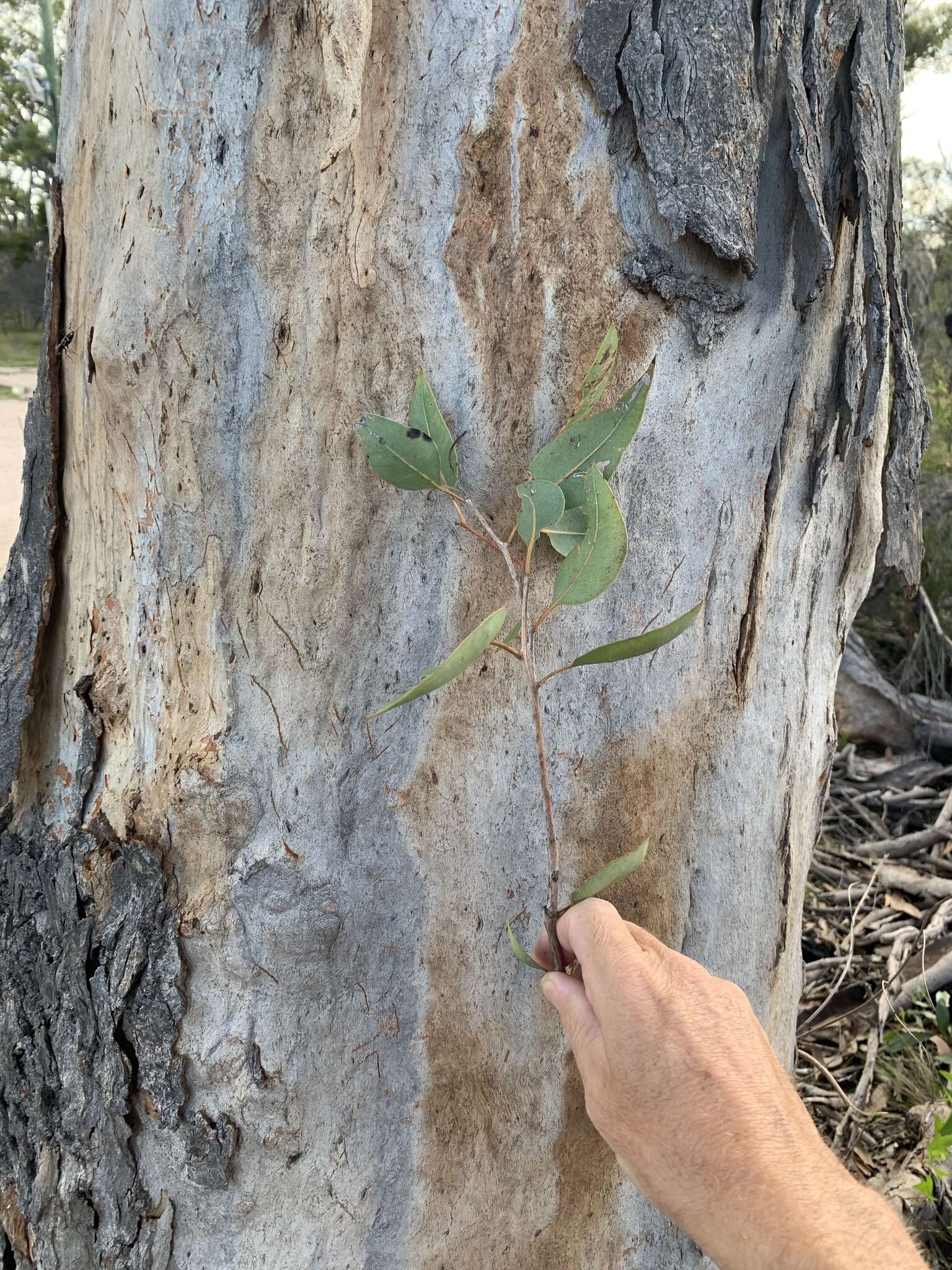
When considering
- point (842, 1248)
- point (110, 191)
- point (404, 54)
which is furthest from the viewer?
point (110, 191)

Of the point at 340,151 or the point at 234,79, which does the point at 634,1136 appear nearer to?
the point at 340,151

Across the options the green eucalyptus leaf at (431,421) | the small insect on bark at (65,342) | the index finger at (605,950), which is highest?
the small insect on bark at (65,342)

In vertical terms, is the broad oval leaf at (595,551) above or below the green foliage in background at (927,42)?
below

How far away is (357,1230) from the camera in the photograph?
112 centimetres

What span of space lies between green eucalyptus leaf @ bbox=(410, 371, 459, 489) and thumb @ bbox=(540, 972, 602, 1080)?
1.77ft

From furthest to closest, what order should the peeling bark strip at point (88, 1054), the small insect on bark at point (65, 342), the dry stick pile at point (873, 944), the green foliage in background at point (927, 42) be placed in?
1. the green foliage in background at point (927, 42)
2. the dry stick pile at point (873, 944)
3. the small insect on bark at point (65, 342)
4. the peeling bark strip at point (88, 1054)

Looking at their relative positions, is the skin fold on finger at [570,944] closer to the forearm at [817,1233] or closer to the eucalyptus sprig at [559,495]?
the eucalyptus sprig at [559,495]

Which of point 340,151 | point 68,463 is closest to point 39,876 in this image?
point 68,463

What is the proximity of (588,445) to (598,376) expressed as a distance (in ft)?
0.26

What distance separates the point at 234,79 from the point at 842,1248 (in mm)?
1242

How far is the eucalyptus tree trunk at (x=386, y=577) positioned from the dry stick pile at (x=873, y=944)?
986 millimetres

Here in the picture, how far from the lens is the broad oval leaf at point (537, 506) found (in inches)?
37.7

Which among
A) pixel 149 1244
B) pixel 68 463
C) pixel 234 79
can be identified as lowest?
pixel 149 1244

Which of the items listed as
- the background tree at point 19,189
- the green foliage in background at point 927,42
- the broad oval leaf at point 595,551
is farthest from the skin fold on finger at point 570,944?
the background tree at point 19,189
